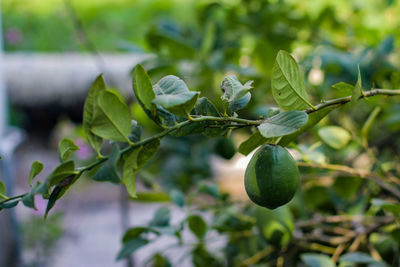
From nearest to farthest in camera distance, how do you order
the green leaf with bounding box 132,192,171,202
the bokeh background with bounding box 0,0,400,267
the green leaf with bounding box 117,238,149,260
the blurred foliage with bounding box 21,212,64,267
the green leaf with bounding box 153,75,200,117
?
the green leaf with bounding box 153,75,200,117 → the green leaf with bounding box 117,238,149,260 → the green leaf with bounding box 132,192,171,202 → the bokeh background with bounding box 0,0,400,267 → the blurred foliage with bounding box 21,212,64,267

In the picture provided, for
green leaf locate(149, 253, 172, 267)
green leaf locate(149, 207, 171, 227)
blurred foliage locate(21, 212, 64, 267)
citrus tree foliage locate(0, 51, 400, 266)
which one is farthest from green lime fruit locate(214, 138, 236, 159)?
blurred foliage locate(21, 212, 64, 267)

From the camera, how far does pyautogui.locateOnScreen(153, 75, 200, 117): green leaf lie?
28cm

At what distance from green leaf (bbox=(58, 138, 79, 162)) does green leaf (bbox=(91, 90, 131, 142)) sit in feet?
0.11

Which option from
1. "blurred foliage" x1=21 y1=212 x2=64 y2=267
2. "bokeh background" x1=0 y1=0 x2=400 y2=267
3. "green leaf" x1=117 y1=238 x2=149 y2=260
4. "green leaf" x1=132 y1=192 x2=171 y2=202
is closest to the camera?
"green leaf" x1=117 y1=238 x2=149 y2=260

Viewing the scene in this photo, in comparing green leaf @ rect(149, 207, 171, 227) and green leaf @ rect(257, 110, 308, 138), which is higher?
green leaf @ rect(257, 110, 308, 138)

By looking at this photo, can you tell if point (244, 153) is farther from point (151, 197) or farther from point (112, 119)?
point (151, 197)

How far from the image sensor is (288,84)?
33cm

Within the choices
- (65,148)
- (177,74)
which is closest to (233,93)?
(65,148)

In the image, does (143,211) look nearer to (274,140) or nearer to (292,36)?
(292,36)

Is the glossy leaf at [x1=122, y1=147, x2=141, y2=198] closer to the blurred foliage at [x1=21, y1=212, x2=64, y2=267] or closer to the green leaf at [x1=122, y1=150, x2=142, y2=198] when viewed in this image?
the green leaf at [x1=122, y1=150, x2=142, y2=198]

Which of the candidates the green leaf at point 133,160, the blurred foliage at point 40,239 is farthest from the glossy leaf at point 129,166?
the blurred foliage at point 40,239

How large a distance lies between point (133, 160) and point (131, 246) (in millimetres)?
262

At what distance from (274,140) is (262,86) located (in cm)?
55

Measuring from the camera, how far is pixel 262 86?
0.88 meters
